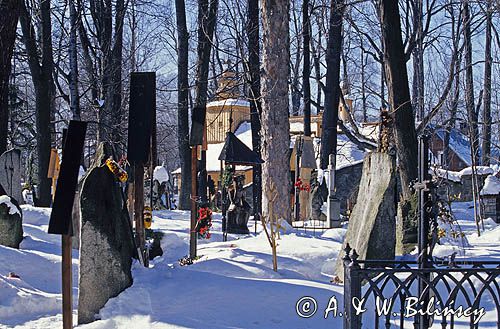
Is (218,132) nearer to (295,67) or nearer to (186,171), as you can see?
Result: (295,67)

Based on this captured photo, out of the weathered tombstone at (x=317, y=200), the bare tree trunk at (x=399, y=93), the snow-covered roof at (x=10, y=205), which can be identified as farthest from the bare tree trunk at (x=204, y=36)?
the snow-covered roof at (x=10, y=205)

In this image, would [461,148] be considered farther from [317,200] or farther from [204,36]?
[204,36]

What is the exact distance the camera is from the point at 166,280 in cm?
769

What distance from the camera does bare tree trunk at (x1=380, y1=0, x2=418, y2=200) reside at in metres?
12.8

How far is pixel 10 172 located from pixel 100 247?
8996 mm

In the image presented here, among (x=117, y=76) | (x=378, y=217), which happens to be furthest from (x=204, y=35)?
(x=378, y=217)

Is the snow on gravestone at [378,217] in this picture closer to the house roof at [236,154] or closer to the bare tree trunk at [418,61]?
the house roof at [236,154]

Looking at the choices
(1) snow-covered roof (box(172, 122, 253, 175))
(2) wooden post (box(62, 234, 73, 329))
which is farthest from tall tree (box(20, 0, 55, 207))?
(1) snow-covered roof (box(172, 122, 253, 175))

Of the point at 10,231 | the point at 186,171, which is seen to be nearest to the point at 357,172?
the point at 186,171

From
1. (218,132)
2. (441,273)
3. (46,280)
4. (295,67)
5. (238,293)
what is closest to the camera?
(441,273)

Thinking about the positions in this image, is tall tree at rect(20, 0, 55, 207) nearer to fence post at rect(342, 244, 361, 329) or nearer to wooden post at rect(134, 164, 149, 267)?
wooden post at rect(134, 164, 149, 267)

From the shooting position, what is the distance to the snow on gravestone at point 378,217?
8.34 meters

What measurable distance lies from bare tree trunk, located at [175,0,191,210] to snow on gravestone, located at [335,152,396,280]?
579 inches

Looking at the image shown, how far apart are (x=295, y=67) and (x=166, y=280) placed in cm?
2513
